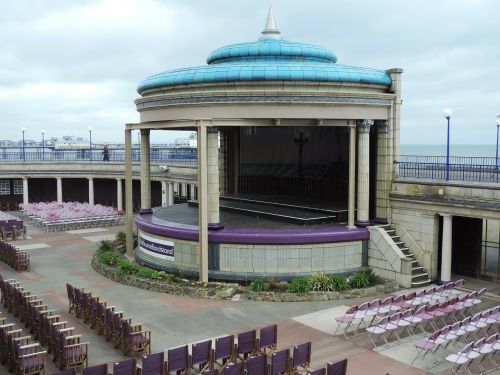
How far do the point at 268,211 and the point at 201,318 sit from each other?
33.4 feet

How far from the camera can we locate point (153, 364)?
41.5 feet

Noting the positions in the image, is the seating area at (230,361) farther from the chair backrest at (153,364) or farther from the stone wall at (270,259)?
the stone wall at (270,259)

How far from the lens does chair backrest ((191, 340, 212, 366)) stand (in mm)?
A: 13484

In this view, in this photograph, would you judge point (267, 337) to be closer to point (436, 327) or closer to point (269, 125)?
point (436, 327)

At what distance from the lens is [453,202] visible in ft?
72.1

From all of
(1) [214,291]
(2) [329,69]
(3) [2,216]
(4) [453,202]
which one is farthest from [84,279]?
(3) [2,216]

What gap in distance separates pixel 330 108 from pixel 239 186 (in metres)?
13.1

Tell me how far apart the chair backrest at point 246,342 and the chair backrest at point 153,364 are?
2.21 metres

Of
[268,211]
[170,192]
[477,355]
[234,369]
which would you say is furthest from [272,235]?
[170,192]

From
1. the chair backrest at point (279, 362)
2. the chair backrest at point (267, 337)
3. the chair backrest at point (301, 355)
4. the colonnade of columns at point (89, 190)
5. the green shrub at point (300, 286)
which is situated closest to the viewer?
the chair backrest at point (279, 362)

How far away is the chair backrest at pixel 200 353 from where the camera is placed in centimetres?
1348

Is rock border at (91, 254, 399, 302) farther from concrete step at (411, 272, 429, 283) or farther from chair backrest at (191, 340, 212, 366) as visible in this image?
chair backrest at (191, 340, 212, 366)

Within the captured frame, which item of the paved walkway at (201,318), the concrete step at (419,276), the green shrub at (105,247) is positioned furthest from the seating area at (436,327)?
the green shrub at (105,247)

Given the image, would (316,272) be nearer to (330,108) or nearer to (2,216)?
(330,108)
